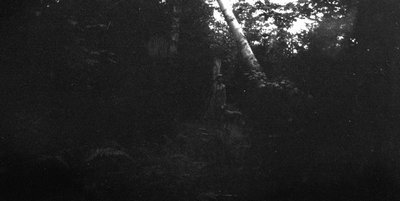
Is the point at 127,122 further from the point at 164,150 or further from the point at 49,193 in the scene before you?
the point at 49,193

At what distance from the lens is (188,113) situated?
1056 cm

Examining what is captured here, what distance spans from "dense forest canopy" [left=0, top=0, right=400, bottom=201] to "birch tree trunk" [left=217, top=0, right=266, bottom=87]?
3.7 inches

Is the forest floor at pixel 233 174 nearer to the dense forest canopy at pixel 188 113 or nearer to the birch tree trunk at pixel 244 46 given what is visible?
the dense forest canopy at pixel 188 113

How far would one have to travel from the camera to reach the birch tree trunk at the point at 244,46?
8.63 m

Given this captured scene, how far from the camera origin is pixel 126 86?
9.44 meters

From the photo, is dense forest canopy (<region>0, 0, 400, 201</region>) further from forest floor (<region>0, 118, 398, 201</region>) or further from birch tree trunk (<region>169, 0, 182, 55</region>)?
birch tree trunk (<region>169, 0, 182, 55</region>)

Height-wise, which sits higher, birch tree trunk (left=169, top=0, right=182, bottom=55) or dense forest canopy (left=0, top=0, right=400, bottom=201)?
birch tree trunk (left=169, top=0, right=182, bottom=55)

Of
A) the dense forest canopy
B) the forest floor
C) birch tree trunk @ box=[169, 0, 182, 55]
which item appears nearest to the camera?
the forest floor

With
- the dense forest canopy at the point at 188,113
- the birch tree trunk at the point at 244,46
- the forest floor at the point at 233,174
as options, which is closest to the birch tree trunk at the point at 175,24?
the dense forest canopy at the point at 188,113

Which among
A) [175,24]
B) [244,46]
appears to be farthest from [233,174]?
[175,24]

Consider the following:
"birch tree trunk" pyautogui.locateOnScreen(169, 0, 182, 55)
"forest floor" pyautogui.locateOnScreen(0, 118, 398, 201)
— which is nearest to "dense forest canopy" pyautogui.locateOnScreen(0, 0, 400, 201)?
"forest floor" pyautogui.locateOnScreen(0, 118, 398, 201)

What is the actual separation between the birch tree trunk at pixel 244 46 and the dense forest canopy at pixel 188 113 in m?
0.09

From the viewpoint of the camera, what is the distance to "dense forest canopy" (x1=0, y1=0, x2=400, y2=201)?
20.9ft

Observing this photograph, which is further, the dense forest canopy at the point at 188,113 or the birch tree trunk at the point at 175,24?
the birch tree trunk at the point at 175,24
